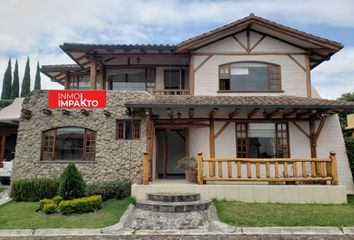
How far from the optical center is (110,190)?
1075 centimetres

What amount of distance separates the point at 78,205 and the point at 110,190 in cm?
176

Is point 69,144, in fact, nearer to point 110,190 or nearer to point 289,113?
point 110,190

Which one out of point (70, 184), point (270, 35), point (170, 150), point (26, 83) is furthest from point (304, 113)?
point (26, 83)

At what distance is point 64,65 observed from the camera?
56.7 feet

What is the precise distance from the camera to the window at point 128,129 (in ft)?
40.4

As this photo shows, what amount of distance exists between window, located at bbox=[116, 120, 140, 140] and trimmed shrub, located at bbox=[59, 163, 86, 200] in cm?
292

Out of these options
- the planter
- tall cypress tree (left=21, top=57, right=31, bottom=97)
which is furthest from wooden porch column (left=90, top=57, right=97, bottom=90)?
tall cypress tree (left=21, top=57, right=31, bottom=97)

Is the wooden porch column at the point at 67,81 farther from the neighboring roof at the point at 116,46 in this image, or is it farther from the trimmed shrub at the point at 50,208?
the trimmed shrub at the point at 50,208

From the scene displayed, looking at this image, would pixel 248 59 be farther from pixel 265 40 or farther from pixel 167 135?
pixel 167 135

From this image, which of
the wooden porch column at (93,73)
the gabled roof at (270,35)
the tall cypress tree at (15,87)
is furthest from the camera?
the tall cypress tree at (15,87)

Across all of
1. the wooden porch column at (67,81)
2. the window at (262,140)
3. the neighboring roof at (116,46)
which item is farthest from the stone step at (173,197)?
the wooden porch column at (67,81)

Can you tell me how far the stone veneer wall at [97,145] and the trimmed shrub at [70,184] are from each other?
2.13m

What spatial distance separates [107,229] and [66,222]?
1479 mm

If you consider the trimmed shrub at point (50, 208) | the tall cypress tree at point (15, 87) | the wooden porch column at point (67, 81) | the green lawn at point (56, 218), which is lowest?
the green lawn at point (56, 218)
